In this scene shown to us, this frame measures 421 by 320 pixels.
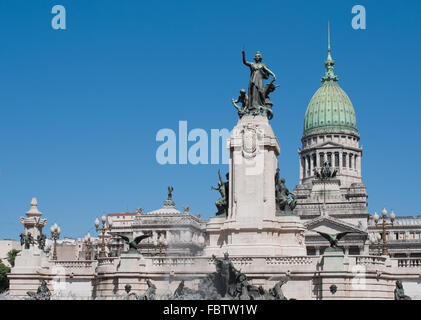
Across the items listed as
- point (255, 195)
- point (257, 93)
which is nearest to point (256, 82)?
point (257, 93)

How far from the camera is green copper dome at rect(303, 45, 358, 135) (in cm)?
13962

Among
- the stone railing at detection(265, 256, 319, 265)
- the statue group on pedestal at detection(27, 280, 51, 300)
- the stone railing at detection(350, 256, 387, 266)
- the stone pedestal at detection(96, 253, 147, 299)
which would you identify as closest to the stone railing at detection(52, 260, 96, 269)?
the stone pedestal at detection(96, 253, 147, 299)

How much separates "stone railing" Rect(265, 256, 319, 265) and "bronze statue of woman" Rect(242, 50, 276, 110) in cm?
1069

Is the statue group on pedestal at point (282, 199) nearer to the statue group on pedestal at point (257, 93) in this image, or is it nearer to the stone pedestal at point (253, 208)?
the stone pedestal at point (253, 208)

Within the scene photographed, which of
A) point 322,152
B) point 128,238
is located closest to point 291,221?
point 128,238

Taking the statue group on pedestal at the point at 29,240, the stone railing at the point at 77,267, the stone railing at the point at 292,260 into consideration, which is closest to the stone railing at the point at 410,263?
the stone railing at the point at 292,260

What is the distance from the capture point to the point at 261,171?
137 feet

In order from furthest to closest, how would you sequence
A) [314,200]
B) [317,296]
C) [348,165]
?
[348,165] → [314,200] → [317,296]

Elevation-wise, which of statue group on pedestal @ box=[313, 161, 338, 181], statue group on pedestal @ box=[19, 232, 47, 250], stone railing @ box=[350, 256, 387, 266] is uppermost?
statue group on pedestal @ box=[313, 161, 338, 181]

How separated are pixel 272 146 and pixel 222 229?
5.94m

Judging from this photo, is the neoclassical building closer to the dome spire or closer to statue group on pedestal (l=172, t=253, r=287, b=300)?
Result: the dome spire

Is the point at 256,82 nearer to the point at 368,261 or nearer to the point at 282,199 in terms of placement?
the point at 282,199

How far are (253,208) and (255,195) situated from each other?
803mm
